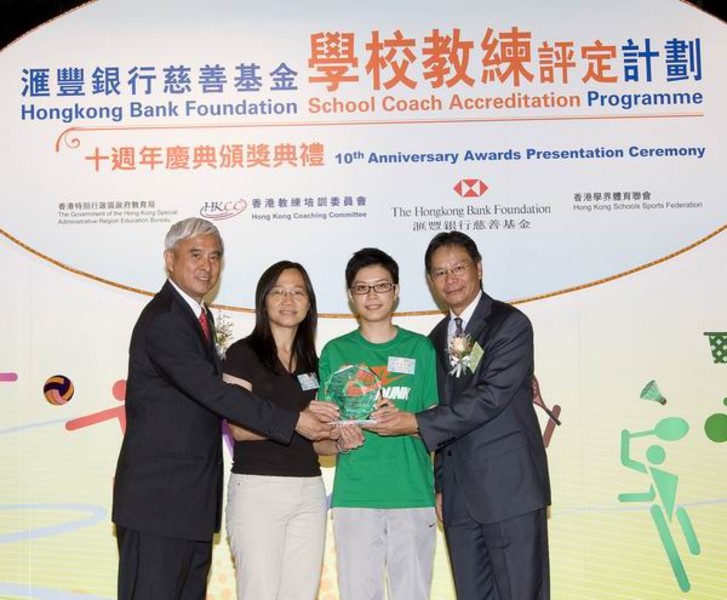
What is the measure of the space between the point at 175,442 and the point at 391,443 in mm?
810

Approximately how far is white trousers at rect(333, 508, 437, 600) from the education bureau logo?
1.75 m

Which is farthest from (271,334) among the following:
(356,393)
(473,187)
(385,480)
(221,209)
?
(473,187)

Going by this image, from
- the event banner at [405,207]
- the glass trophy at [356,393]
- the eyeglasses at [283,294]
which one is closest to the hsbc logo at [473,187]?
the event banner at [405,207]

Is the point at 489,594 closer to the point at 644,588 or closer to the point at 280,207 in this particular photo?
the point at 644,588

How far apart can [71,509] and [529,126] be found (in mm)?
2975

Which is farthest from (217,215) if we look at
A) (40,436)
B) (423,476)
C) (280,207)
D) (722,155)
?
(722,155)

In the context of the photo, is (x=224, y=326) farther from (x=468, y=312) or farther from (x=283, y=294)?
(x=468, y=312)

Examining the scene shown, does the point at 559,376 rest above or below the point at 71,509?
above

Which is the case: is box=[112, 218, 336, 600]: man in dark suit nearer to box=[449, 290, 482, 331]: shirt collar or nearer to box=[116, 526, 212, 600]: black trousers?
box=[116, 526, 212, 600]: black trousers

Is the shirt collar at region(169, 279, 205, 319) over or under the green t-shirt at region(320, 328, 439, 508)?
over

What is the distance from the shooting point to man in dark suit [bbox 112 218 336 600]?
10.7 ft

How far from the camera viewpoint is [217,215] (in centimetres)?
457

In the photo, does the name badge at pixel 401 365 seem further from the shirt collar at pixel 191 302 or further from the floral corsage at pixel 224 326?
the floral corsage at pixel 224 326

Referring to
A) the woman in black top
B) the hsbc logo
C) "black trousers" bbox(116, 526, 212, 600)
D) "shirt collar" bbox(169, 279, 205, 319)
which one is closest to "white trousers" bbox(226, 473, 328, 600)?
the woman in black top
